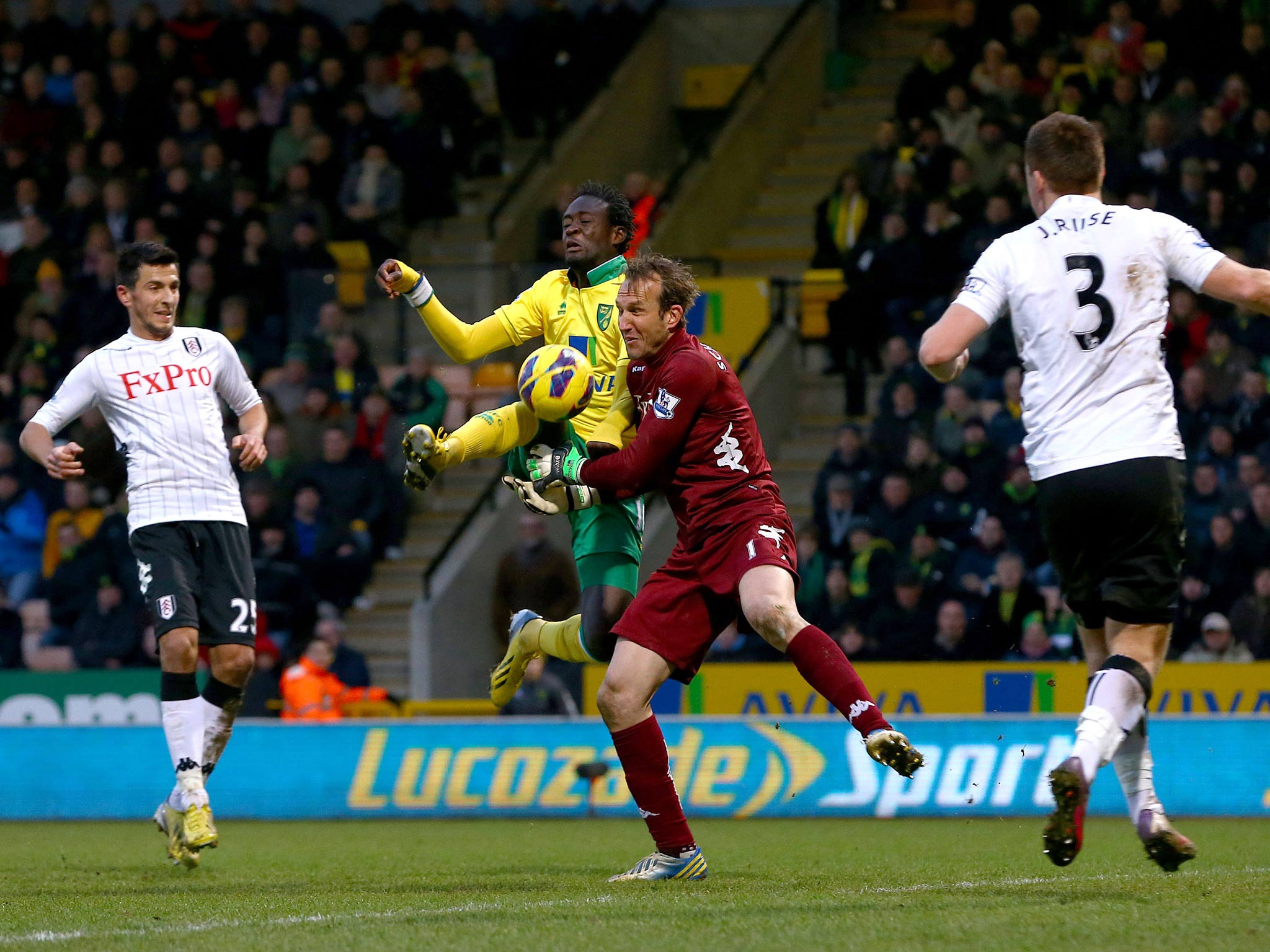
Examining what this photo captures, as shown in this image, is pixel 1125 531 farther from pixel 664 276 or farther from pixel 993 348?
pixel 993 348

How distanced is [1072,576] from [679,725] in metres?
5.73

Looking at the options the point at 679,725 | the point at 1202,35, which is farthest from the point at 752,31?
the point at 679,725

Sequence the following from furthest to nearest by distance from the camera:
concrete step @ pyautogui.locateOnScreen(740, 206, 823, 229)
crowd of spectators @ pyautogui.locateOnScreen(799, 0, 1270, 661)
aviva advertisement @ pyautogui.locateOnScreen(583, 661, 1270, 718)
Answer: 1. concrete step @ pyautogui.locateOnScreen(740, 206, 823, 229)
2. crowd of spectators @ pyautogui.locateOnScreen(799, 0, 1270, 661)
3. aviva advertisement @ pyautogui.locateOnScreen(583, 661, 1270, 718)

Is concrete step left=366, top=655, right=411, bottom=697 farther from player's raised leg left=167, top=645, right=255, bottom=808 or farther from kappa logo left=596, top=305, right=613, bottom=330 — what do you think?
kappa logo left=596, top=305, right=613, bottom=330

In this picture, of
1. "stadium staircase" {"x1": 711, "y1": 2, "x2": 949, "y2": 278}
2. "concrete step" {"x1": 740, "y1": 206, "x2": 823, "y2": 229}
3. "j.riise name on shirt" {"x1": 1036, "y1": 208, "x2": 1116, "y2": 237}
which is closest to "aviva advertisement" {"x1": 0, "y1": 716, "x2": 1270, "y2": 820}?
"j.riise name on shirt" {"x1": 1036, "y1": 208, "x2": 1116, "y2": 237}

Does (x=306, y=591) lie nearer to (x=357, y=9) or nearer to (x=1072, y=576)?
(x=357, y=9)

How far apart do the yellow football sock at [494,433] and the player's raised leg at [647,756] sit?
121cm

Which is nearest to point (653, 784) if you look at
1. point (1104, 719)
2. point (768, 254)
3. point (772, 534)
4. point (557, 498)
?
point (772, 534)

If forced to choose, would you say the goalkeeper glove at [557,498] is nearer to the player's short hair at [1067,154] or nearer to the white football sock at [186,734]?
the white football sock at [186,734]

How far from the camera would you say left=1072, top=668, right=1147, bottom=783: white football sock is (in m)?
5.45

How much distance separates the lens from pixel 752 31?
20594mm

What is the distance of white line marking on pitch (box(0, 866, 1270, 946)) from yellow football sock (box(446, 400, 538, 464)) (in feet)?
6.63

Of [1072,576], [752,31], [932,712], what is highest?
[752,31]

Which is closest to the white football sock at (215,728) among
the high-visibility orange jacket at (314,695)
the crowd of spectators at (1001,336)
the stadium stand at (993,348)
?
the high-visibility orange jacket at (314,695)
